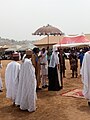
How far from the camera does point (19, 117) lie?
780cm

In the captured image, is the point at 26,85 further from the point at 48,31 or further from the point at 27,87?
the point at 48,31

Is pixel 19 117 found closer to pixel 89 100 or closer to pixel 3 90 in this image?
pixel 89 100

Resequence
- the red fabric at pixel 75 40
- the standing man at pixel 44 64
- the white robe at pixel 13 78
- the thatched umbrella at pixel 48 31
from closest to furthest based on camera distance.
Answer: the white robe at pixel 13 78
the standing man at pixel 44 64
the thatched umbrella at pixel 48 31
the red fabric at pixel 75 40

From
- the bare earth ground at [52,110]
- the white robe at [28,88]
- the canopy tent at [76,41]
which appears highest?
the canopy tent at [76,41]

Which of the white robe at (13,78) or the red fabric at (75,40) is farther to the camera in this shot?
the red fabric at (75,40)

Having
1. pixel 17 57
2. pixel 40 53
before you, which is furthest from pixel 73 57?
pixel 17 57

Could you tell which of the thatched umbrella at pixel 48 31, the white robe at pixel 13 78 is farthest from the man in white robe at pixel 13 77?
the thatched umbrella at pixel 48 31

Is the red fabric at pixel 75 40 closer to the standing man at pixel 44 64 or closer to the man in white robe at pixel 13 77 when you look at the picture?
the standing man at pixel 44 64

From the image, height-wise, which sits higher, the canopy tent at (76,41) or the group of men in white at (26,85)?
the canopy tent at (76,41)

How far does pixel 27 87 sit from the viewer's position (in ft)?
A: 27.1

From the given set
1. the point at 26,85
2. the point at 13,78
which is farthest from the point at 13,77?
the point at 26,85

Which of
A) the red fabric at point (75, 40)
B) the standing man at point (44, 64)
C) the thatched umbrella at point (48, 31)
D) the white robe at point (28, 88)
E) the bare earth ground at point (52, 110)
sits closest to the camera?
the bare earth ground at point (52, 110)

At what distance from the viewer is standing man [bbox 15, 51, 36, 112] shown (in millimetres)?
8242

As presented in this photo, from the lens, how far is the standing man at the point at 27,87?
8.24m
